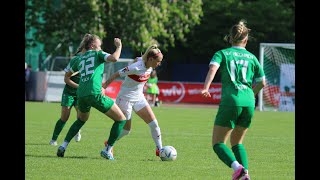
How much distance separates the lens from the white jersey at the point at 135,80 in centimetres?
1275

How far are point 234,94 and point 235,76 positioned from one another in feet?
0.77

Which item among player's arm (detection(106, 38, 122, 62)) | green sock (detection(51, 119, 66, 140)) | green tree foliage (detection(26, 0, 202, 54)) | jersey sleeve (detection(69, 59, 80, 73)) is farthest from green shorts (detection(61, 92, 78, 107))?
green tree foliage (detection(26, 0, 202, 54))

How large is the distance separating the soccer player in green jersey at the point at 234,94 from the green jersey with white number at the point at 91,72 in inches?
117

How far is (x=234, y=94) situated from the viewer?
9.70 meters

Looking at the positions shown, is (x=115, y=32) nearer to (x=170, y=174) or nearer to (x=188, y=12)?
(x=188, y=12)

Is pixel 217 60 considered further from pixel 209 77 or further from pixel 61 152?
pixel 61 152

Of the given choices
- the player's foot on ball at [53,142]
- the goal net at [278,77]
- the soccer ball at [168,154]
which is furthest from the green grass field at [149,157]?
the goal net at [278,77]

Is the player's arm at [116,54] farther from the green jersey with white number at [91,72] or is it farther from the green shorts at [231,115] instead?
the green shorts at [231,115]

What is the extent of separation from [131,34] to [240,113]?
3672 cm

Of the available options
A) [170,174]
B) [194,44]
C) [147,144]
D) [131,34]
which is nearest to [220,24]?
[194,44]

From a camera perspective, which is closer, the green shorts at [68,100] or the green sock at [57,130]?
the green sock at [57,130]

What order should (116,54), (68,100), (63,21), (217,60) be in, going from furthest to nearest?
(63,21)
(68,100)
(116,54)
(217,60)

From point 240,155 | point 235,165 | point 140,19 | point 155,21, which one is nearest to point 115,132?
point 240,155

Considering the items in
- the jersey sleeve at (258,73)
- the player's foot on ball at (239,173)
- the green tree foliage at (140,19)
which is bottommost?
the green tree foliage at (140,19)
